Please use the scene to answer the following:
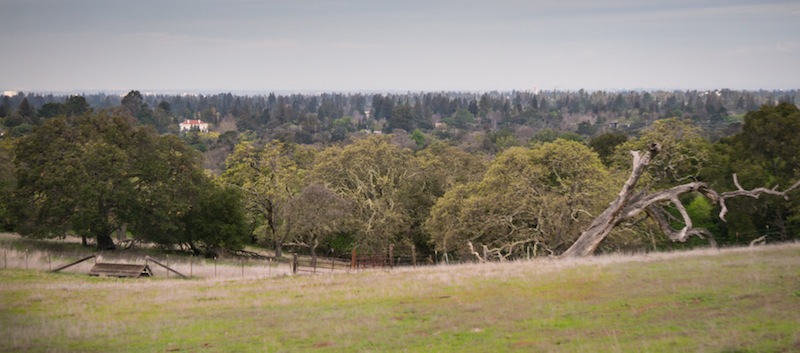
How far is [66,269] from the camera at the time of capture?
32.7 metres

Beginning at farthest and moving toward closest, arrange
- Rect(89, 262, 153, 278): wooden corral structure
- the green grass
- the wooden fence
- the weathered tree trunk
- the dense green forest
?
the dense green forest < the wooden fence < Rect(89, 262, 153, 278): wooden corral structure < the weathered tree trunk < the green grass

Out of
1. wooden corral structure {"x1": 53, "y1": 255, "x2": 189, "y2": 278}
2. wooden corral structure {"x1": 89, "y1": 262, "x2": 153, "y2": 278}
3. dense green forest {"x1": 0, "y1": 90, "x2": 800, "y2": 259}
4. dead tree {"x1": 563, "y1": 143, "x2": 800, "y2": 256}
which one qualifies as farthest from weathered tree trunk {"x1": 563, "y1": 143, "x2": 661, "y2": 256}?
wooden corral structure {"x1": 89, "y1": 262, "x2": 153, "y2": 278}

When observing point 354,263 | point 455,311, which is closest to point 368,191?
point 354,263

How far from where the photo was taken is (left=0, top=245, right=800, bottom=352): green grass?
49.6ft

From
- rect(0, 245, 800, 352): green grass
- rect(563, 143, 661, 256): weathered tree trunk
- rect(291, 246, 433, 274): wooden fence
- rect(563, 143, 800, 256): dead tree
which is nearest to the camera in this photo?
rect(0, 245, 800, 352): green grass

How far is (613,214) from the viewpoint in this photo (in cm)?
3117

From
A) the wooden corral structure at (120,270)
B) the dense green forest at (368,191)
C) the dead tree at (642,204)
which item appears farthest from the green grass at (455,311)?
the dense green forest at (368,191)

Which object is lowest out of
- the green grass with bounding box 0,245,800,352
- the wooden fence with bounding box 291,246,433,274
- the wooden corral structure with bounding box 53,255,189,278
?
the wooden fence with bounding box 291,246,433,274

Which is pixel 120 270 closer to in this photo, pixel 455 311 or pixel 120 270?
pixel 120 270

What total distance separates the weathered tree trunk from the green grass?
3.58m

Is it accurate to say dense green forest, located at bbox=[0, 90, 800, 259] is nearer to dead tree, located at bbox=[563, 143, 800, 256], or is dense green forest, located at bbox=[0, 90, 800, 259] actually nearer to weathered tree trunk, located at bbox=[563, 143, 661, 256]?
dead tree, located at bbox=[563, 143, 800, 256]

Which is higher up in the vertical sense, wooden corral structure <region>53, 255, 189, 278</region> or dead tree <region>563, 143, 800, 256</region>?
dead tree <region>563, 143, 800, 256</region>

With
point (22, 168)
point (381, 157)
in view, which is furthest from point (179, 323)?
point (381, 157)

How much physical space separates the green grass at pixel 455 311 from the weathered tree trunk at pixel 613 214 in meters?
3.58
